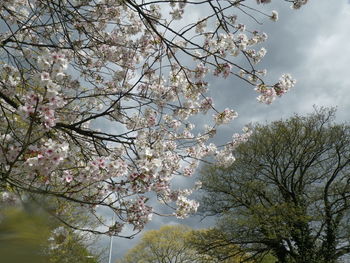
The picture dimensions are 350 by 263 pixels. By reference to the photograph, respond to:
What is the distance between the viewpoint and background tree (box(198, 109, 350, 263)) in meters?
14.6

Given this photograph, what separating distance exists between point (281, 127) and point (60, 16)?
14.9 metres

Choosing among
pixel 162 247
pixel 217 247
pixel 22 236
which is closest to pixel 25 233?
pixel 22 236

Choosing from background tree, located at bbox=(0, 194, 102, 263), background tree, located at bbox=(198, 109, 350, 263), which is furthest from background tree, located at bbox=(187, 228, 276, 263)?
background tree, located at bbox=(0, 194, 102, 263)

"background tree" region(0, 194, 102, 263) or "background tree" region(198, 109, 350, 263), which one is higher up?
"background tree" region(198, 109, 350, 263)

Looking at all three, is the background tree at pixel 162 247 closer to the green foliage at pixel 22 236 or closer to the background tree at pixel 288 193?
Result: the background tree at pixel 288 193

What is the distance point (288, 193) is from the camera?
55.5 feet

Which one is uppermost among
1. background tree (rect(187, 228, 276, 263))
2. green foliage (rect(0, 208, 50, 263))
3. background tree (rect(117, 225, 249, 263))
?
background tree (rect(117, 225, 249, 263))

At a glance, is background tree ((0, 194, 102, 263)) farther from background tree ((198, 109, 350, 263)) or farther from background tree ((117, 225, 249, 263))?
background tree ((117, 225, 249, 263))

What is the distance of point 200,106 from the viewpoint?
5766 millimetres

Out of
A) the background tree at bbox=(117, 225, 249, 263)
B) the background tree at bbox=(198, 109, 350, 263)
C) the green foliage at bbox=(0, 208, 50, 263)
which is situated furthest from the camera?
the background tree at bbox=(117, 225, 249, 263)

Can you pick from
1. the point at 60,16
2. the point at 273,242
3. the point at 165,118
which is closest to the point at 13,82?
the point at 60,16

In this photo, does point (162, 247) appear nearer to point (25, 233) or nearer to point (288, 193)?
point (288, 193)

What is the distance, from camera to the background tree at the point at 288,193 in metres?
14.6

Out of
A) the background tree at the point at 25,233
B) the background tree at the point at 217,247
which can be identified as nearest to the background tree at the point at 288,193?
the background tree at the point at 217,247
